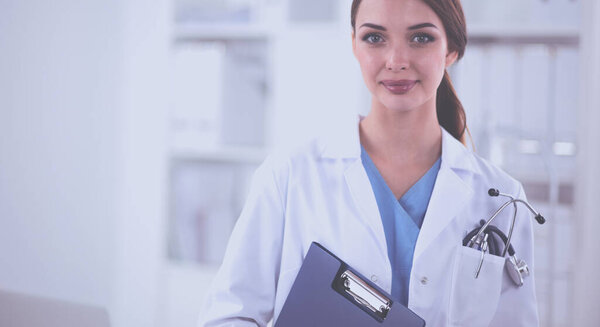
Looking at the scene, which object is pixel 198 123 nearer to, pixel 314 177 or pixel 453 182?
pixel 314 177

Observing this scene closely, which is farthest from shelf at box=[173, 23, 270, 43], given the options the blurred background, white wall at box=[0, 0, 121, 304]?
white wall at box=[0, 0, 121, 304]

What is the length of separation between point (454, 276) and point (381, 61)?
402 millimetres

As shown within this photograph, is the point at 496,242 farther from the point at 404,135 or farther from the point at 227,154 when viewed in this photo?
the point at 227,154

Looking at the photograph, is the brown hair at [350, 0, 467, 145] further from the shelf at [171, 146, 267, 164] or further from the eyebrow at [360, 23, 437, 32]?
the shelf at [171, 146, 267, 164]

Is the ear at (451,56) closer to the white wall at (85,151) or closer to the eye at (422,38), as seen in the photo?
the eye at (422,38)

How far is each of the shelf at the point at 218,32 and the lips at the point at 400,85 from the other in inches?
42.8

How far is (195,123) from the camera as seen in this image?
6.72ft

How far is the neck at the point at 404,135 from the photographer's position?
1030 mm

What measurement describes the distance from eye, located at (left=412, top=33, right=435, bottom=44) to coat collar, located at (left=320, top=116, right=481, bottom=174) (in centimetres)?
22

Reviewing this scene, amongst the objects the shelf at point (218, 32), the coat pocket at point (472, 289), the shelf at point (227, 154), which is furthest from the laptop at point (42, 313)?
the shelf at point (218, 32)

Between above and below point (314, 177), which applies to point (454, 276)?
below

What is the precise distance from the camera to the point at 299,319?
2.88ft

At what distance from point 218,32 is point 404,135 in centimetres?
116

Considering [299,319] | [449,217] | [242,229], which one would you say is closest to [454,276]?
[449,217]
